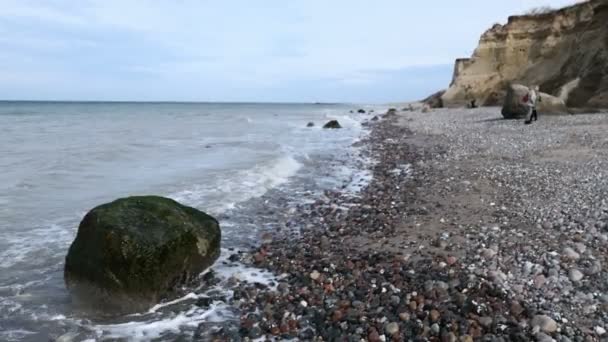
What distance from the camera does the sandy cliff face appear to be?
30.2 m

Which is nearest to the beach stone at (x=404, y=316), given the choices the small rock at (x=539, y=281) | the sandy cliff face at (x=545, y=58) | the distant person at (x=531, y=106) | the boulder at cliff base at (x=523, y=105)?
the small rock at (x=539, y=281)

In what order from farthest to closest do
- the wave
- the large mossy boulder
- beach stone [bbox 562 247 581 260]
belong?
the wave
beach stone [bbox 562 247 581 260]
the large mossy boulder

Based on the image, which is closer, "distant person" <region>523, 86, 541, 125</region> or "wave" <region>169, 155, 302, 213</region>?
"wave" <region>169, 155, 302, 213</region>

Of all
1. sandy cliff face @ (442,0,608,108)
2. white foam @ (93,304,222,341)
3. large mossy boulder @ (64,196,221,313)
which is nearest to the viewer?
white foam @ (93,304,222,341)

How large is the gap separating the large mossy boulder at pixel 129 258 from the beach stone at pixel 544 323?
14.3 ft

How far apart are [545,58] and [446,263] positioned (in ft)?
148

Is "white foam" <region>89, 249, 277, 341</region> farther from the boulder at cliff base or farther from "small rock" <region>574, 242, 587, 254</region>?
the boulder at cliff base

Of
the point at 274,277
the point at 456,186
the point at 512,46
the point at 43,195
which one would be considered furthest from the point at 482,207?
the point at 512,46

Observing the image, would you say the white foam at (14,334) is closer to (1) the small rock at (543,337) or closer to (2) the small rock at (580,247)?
(1) the small rock at (543,337)

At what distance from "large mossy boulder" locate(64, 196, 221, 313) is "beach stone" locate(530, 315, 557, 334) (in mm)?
4346

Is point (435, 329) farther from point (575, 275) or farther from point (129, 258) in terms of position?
point (129, 258)

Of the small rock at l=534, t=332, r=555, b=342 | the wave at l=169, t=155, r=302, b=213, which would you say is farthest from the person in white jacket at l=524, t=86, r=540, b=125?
the small rock at l=534, t=332, r=555, b=342

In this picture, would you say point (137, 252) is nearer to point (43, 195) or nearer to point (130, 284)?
point (130, 284)

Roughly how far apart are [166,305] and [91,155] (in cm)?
1678
